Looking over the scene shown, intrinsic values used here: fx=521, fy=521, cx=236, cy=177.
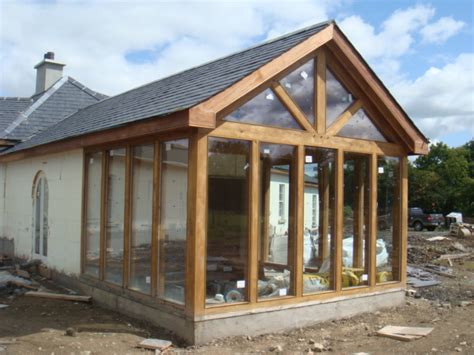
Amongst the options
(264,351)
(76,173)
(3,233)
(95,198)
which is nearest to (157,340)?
(264,351)

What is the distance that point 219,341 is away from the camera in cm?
685

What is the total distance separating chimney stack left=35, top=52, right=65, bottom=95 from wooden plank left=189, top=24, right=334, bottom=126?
14.3 metres

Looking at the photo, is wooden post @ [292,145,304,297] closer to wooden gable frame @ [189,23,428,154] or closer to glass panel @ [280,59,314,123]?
wooden gable frame @ [189,23,428,154]

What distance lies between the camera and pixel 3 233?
14.3 meters

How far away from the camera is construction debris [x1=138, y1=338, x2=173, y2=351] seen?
21.5ft

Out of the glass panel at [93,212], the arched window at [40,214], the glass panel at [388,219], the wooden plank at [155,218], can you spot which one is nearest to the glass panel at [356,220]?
the glass panel at [388,219]

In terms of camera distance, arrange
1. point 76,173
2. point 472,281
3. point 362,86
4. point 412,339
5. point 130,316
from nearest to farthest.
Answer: point 412,339, point 130,316, point 362,86, point 76,173, point 472,281

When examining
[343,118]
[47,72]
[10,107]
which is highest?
[47,72]

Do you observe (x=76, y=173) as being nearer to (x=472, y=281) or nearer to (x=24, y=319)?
(x=24, y=319)

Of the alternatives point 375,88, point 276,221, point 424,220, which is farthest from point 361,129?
point 424,220

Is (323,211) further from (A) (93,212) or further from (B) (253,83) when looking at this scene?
(A) (93,212)

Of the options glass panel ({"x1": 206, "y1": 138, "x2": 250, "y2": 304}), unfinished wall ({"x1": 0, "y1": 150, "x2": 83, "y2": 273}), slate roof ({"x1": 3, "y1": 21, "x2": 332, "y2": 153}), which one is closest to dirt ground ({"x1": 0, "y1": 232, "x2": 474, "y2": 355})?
glass panel ({"x1": 206, "y1": 138, "x2": 250, "y2": 304})

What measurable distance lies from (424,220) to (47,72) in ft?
98.2

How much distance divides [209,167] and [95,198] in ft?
10.6
